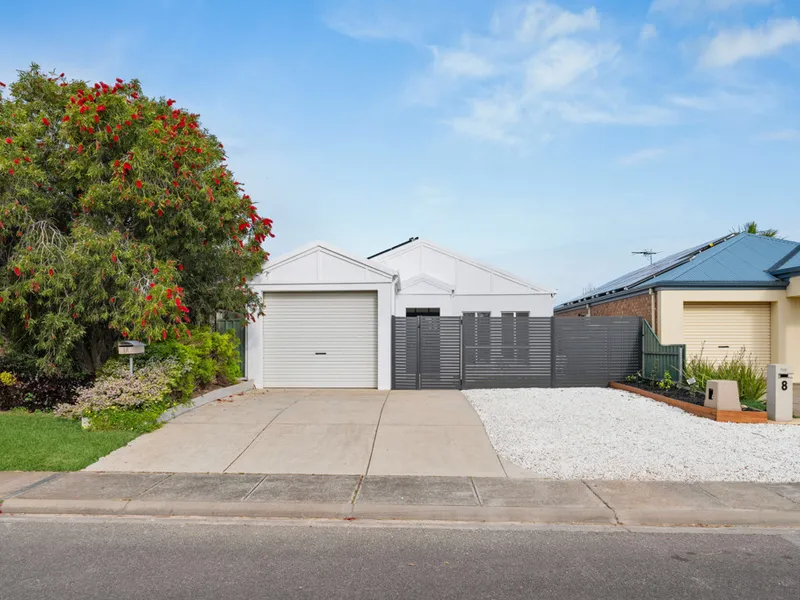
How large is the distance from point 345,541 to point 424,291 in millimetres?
14229

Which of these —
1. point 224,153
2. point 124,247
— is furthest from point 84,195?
point 224,153

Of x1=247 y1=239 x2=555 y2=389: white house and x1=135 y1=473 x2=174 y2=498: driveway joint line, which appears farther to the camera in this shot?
x1=247 y1=239 x2=555 y2=389: white house

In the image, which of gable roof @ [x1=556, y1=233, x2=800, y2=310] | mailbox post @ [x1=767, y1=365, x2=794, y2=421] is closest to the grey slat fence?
gable roof @ [x1=556, y1=233, x2=800, y2=310]

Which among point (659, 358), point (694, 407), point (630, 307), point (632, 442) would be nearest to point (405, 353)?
point (659, 358)

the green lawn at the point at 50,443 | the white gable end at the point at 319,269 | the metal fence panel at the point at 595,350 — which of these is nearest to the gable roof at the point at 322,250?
the white gable end at the point at 319,269

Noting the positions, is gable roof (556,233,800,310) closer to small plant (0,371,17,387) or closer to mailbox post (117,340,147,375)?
mailbox post (117,340,147,375)

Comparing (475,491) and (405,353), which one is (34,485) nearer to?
(475,491)

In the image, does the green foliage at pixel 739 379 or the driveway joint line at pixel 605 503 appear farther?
the green foliage at pixel 739 379

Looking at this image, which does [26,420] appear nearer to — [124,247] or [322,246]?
[124,247]

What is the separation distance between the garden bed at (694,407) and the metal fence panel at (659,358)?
13.8 inches

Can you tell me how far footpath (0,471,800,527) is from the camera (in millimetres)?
5523

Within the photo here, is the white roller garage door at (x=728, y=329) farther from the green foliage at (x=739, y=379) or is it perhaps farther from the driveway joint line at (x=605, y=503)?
the driveway joint line at (x=605, y=503)

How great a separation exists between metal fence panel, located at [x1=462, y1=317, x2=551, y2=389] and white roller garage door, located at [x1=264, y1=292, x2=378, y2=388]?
2.55 m

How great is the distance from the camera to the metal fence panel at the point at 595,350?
13508 mm
